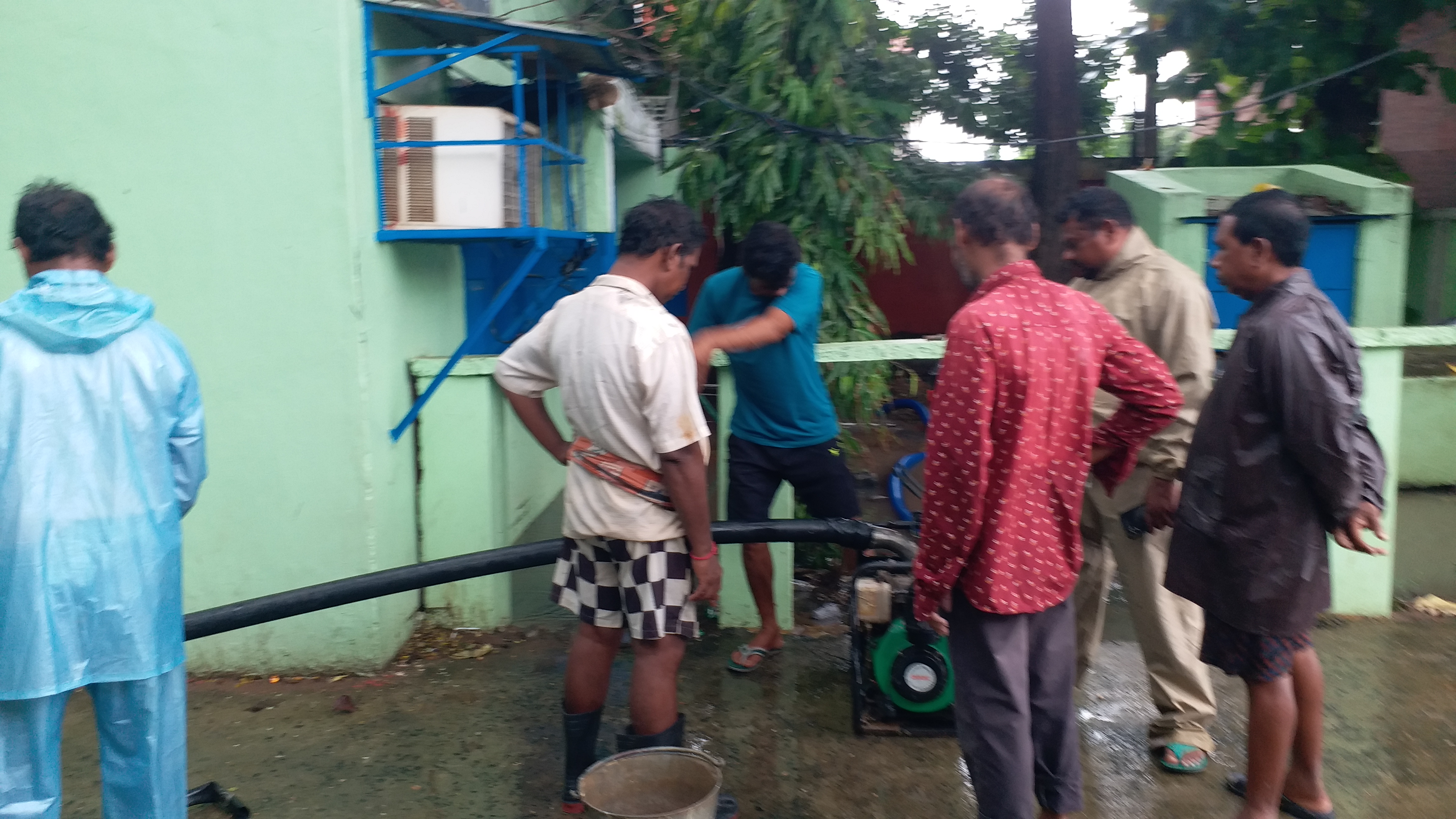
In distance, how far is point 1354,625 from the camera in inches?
180

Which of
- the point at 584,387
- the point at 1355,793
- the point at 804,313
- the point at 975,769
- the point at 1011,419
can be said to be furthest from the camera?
the point at 804,313

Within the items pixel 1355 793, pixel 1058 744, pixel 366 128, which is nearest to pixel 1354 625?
pixel 1355 793

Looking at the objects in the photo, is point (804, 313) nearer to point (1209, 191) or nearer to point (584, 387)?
point (584, 387)

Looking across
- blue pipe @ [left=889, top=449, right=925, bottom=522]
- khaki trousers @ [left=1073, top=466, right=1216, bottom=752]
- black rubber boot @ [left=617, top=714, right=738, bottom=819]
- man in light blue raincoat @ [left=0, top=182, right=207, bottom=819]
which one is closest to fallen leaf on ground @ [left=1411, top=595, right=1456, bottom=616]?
khaki trousers @ [left=1073, top=466, right=1216, bottom=752]

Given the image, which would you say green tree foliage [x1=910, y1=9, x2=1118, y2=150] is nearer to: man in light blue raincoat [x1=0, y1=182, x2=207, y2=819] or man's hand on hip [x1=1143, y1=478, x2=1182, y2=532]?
man's hand on hip [x1=1143, y1=478, x2=1182, y2=532]

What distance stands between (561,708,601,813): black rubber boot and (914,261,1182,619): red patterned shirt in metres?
1.14

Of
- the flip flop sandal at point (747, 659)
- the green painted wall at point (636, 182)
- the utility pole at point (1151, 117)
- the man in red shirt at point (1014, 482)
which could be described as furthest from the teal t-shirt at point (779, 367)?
the green painted wall at point (636, 182)

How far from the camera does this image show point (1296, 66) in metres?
7.85

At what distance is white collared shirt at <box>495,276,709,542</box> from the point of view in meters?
2.81

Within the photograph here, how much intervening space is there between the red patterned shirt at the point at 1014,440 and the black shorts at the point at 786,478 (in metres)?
1.56

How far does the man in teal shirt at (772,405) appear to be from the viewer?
12.7ft

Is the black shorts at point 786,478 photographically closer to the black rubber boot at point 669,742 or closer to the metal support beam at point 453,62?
the black rubber boot at point 669,742

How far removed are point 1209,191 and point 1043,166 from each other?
1.76 metres

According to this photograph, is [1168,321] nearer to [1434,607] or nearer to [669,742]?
[669,742]
